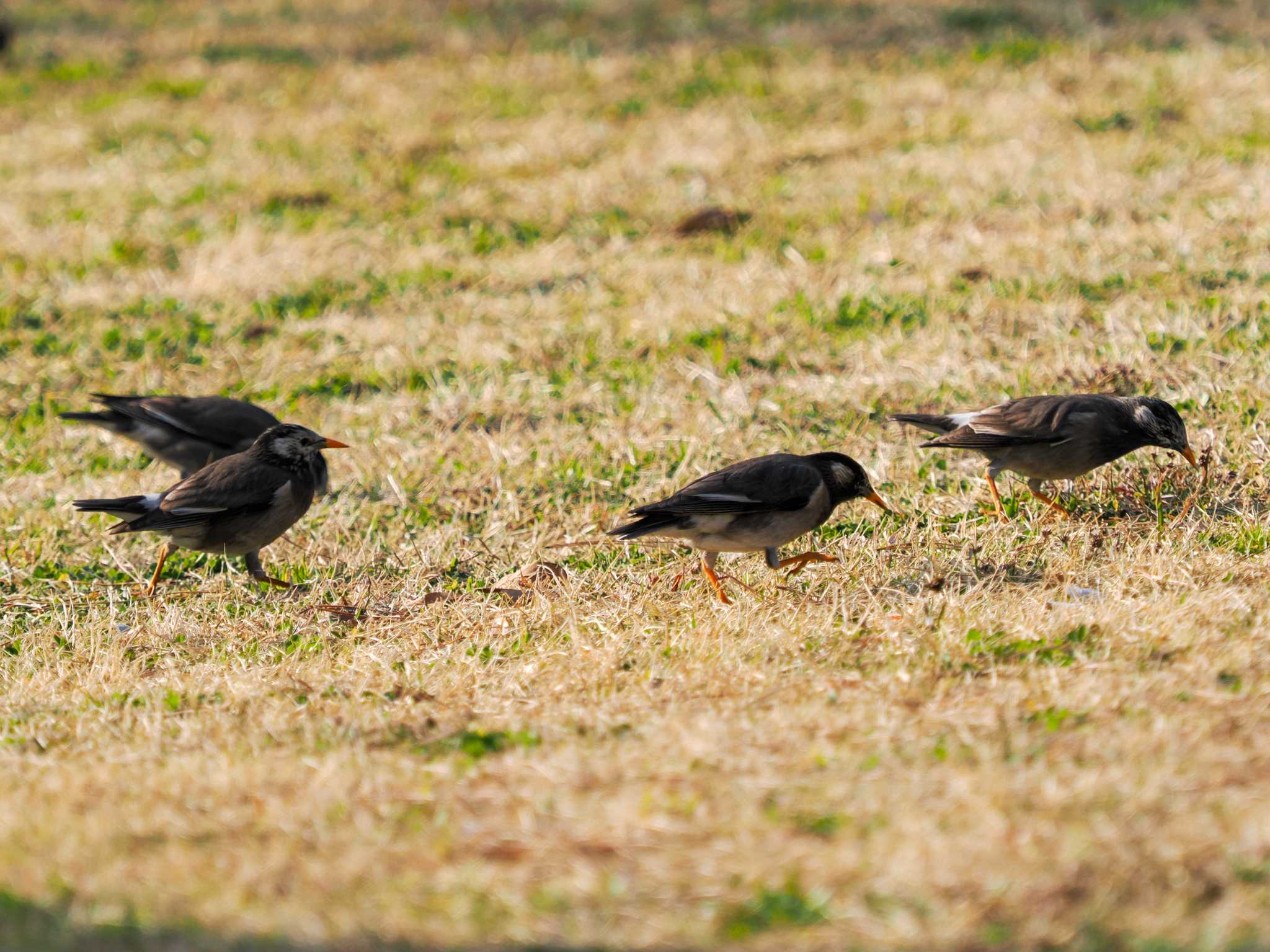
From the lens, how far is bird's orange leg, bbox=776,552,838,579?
7023 millimetres

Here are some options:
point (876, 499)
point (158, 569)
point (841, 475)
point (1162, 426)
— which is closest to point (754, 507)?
point (841, 475)

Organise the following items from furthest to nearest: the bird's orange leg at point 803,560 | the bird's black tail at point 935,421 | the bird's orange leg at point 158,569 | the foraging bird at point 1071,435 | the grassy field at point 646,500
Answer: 1. the bird's black tail at point 935,421
2. the bird's orange leg at point 158,569
3. the foraging bird at point 1071,435
4. the bird's orange leg at point 803,560
5. the grassy field at point 646,500

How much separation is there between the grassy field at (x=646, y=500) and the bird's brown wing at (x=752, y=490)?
45 cm

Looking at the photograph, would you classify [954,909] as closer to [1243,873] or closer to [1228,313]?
[1243,873]

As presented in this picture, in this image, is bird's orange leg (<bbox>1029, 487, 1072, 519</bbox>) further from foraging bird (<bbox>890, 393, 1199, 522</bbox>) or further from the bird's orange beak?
the bird's orange beak

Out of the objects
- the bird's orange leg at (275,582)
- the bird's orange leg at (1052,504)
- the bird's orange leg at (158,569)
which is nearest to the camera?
the bird's orange leg at (1052,504)

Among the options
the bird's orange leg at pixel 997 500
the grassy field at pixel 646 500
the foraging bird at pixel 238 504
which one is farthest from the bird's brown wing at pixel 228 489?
the bird's orange leg at pixel 997 500

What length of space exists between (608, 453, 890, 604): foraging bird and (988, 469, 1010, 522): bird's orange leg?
0.87 m

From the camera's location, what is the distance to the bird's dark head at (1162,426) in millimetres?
7164

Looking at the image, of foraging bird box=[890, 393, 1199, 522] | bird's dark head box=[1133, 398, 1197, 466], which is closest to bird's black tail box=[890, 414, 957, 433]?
foraging bird box=[890, 393, 1199, 522]

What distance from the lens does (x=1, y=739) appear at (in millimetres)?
5594

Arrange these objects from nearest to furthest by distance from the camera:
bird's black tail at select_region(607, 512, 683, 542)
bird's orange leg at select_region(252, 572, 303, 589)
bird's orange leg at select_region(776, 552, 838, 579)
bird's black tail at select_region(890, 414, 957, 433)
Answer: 1. bird's black tail at select_region(607, 512, 683, 542)
2. bird's orange leg at select_region(776, 552, 838, 579)
3. bird's orange leg at select_region(252, 572, 303, 589)
4. bird's black tail at select_region(890, 414, 957, 433)

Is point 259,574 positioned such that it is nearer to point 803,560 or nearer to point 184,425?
point 184,425

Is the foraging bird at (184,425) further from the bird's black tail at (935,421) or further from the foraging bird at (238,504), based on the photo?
the bird's black tail at (935,421)
